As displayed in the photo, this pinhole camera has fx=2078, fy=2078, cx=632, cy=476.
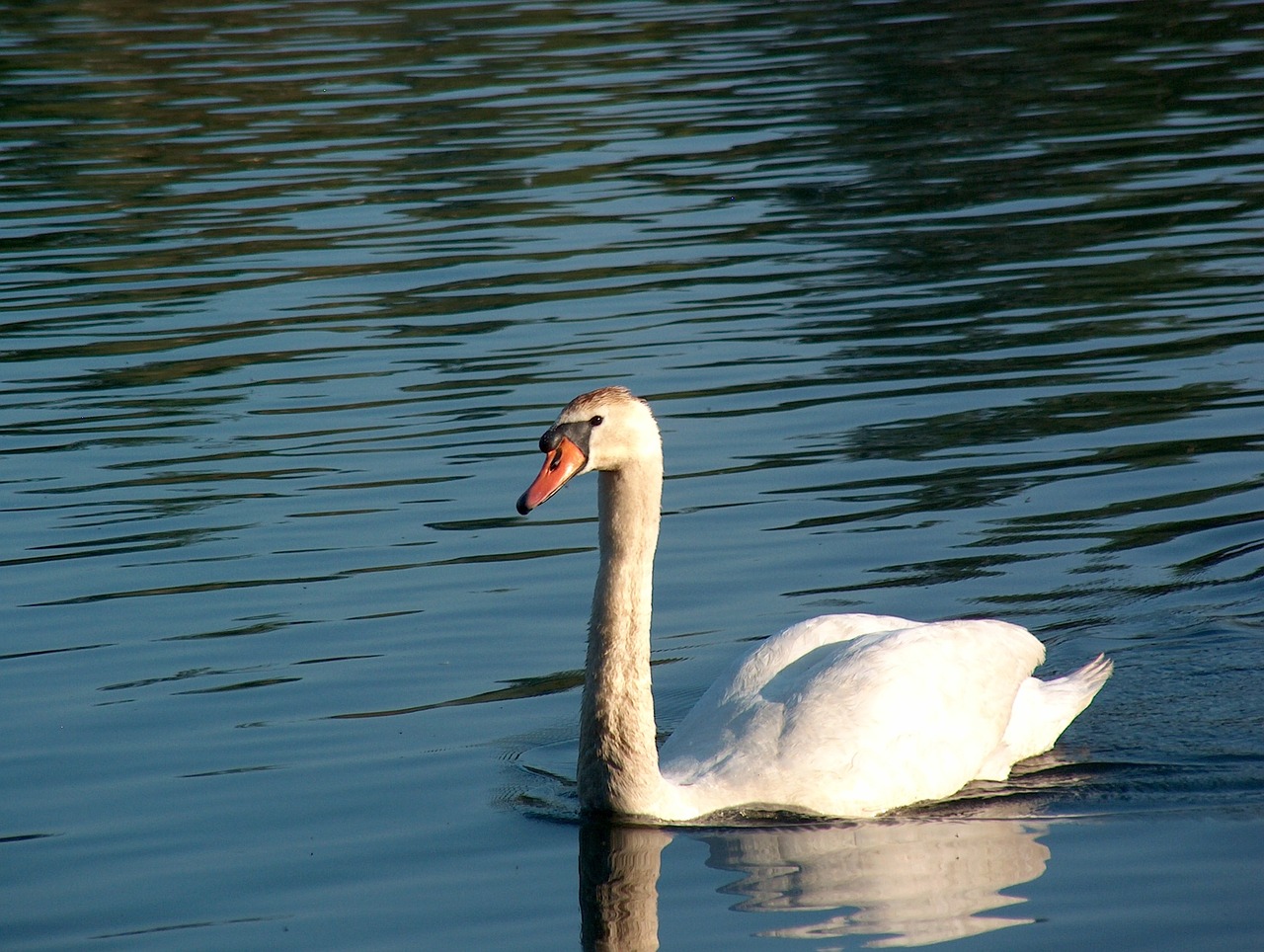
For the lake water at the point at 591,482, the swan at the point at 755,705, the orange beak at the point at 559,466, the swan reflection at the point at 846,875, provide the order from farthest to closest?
the swan at the point at 755,705 < the orange beak at the point at 559,466 < the lake water at the point at 591,482 < the swan reflection at the point at 846,875

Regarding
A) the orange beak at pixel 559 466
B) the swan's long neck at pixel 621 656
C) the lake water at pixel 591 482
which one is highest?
the orange beak at pixel 559 466

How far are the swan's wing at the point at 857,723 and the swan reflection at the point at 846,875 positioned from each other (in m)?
0.16

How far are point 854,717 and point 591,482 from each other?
477 cm

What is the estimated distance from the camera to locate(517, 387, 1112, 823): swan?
756cm

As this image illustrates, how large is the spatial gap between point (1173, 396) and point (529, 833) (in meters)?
6.72

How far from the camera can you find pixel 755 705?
793 centimetres

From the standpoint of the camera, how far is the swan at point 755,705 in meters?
7.56

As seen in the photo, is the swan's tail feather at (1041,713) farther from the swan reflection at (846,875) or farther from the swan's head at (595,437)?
the swan's head at (595,437)

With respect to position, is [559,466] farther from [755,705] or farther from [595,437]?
[755,705]

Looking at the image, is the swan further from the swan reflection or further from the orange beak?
the swan reflection

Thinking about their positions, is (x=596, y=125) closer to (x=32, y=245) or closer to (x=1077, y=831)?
(x=32, y=245)

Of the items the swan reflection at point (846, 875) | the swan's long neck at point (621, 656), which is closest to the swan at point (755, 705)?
the swan's long neck at point (621, 656)

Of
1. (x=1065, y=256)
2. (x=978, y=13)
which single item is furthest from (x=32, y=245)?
(x=978, y=13)

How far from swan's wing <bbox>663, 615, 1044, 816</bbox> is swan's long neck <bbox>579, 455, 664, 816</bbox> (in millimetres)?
298
